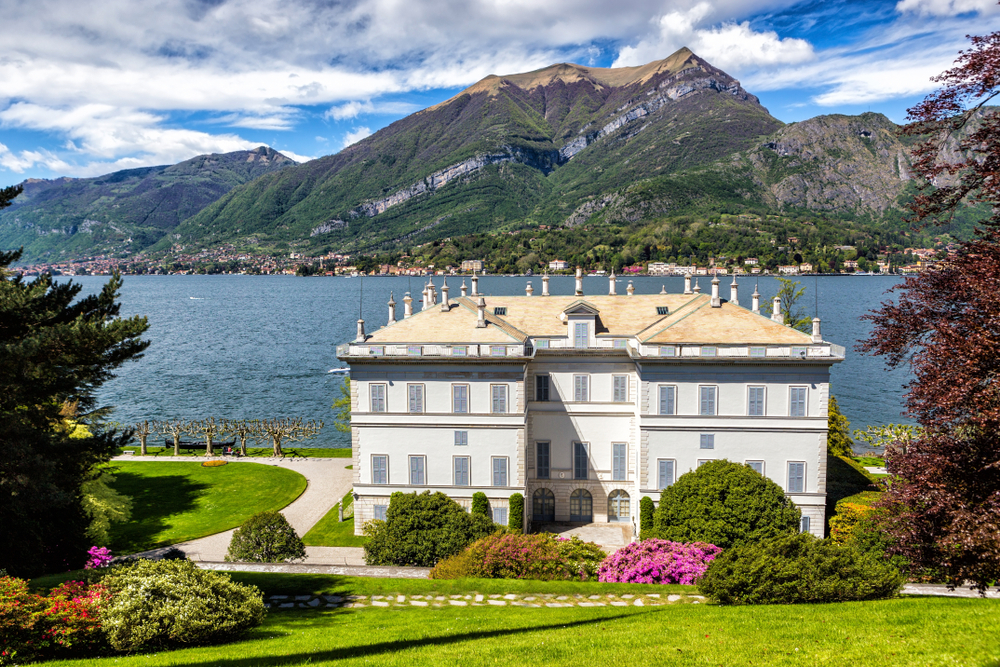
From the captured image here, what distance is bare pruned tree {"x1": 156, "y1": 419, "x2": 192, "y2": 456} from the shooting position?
51197 mm

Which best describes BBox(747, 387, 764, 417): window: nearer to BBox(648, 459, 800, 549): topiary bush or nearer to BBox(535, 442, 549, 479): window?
Answer: BBox(648, 459, 800, 549): topiary bush

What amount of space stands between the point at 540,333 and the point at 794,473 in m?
14.8

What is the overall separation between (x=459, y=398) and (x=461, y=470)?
3.72 meters

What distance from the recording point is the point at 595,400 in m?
34.2

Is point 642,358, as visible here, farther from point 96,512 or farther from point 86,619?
point 96,512

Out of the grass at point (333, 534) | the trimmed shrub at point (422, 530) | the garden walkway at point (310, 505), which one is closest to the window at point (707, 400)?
the trimmed shrub at point (422, 530)

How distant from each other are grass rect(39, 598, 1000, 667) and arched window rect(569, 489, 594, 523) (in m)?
17.1

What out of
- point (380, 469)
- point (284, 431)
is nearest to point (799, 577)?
point (380, 469)

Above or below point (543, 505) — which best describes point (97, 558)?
above

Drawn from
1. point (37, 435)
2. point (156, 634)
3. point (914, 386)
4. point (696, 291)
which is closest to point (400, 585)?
point (156, 634)

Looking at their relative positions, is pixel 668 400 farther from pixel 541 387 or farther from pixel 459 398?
pixel 459 398

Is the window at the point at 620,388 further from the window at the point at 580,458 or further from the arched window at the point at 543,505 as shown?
the arched window at the point at 543,505

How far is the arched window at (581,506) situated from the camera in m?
34.6

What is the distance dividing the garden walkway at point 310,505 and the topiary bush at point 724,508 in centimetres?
1498
